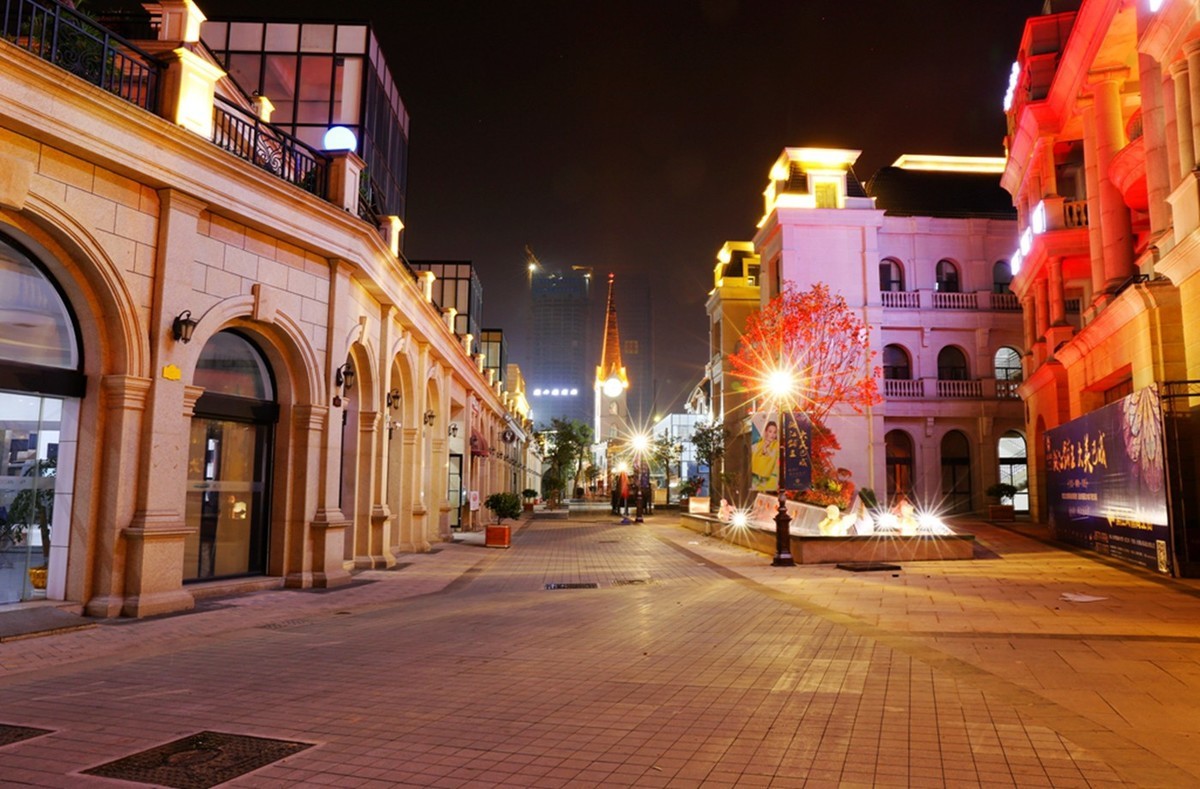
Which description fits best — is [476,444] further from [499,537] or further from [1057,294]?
[1057,294]

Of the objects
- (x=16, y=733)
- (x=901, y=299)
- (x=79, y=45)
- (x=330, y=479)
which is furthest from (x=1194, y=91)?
(x=901, y=299)

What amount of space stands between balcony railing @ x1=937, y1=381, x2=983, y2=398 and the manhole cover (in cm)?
2377

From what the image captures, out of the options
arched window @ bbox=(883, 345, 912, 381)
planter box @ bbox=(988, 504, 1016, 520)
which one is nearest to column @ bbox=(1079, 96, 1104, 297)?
planter box @ bbox=(988, 504, 1016, 520)

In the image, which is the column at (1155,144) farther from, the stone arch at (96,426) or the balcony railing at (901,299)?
the balcony railing at (901,299)

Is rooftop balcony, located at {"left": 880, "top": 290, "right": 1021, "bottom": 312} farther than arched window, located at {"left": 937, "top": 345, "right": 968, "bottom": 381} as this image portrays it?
No

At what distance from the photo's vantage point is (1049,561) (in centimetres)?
1755

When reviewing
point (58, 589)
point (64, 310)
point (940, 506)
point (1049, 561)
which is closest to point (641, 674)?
point (58, 589)

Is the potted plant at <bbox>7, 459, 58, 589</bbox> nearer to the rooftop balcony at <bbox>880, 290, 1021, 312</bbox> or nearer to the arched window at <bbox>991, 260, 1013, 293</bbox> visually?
the rooftop balcony at <bbox>880, 290, 1021, 312</bbox>

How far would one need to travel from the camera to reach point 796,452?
19.0 metres

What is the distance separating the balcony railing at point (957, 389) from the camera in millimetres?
38781

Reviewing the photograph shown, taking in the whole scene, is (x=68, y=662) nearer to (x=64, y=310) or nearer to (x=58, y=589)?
(x=58, y=589)

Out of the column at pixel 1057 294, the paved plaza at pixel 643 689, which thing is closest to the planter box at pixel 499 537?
the paved plaza at pixel 643 689

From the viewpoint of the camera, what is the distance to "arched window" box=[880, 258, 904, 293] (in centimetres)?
4047

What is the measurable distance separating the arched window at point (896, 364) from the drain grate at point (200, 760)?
125ft
